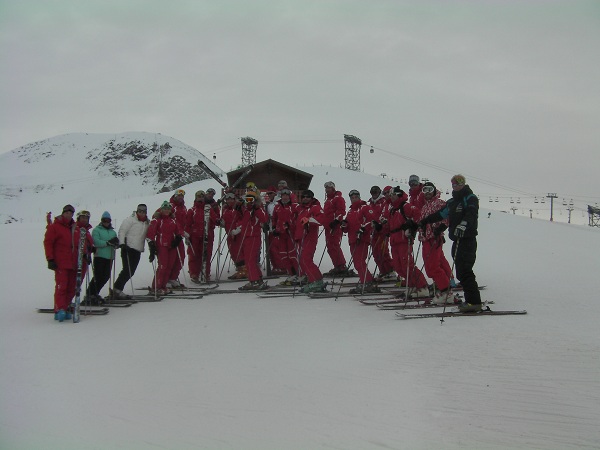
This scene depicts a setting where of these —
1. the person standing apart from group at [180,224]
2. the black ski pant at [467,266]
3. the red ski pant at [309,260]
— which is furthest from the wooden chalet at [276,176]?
the black ski pant at [467,266]

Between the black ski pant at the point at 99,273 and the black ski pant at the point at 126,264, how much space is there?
0.50m

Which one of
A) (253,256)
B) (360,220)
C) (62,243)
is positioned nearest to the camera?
(62,243)

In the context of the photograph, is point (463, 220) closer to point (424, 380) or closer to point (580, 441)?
point (424, 380)

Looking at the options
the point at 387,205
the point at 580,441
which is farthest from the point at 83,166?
the point at 580,441

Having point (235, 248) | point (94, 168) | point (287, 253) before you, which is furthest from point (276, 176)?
point (94, 168)

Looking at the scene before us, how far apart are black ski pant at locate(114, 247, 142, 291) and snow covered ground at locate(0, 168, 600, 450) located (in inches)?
71.2

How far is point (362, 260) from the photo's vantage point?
9.38 meters

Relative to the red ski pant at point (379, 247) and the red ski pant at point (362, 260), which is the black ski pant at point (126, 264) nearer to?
the red ski pant at point (362, 260)

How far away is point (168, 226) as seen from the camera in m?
9.88

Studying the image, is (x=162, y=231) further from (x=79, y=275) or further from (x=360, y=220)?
(x=360, y=220)

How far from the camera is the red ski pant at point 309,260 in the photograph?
9.66 metres

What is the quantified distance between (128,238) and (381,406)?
7.30 metres

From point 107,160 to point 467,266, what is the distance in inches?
4030

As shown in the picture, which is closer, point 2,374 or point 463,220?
point 2,374
